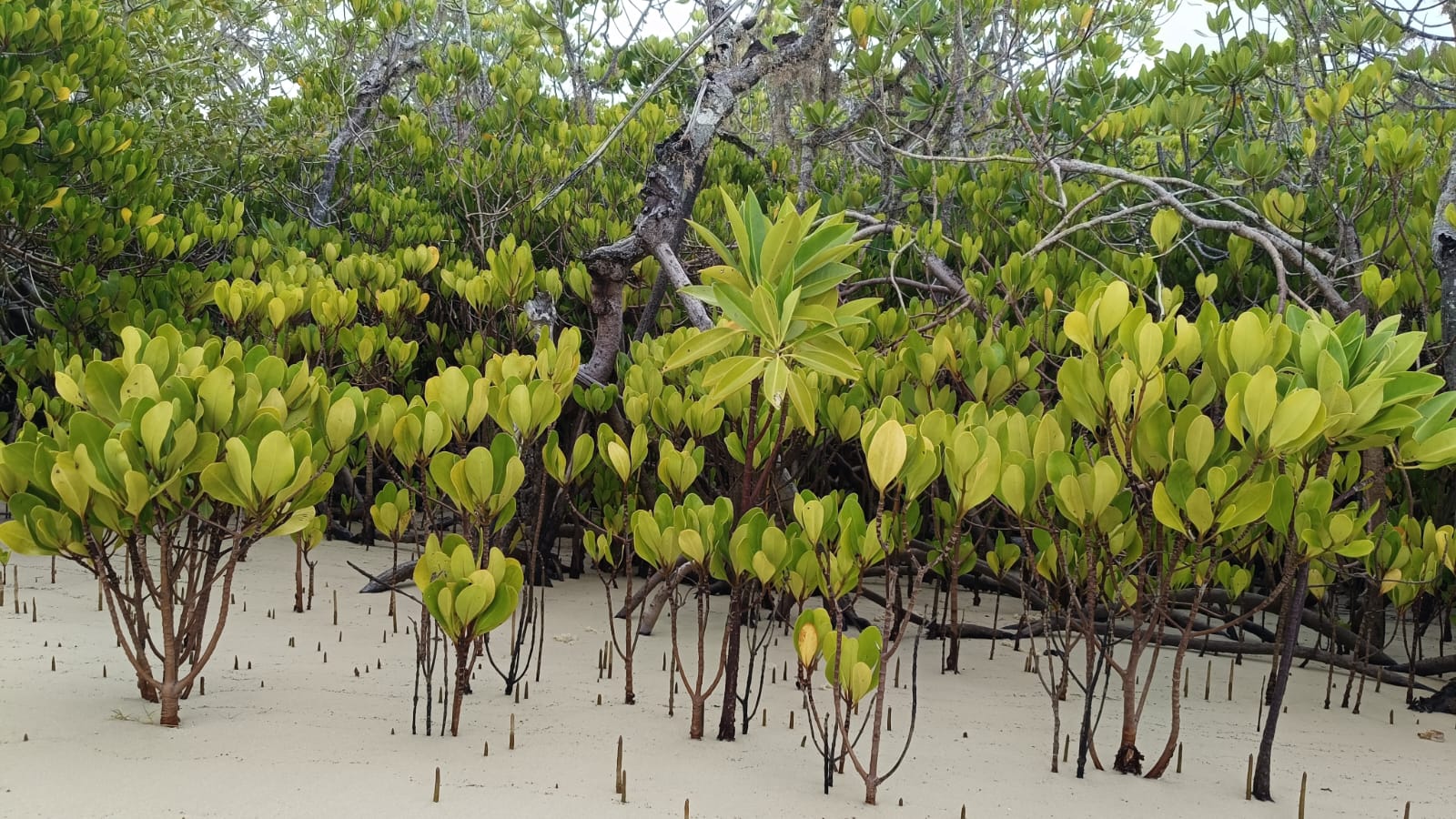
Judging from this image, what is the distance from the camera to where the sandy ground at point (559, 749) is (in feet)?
6.04

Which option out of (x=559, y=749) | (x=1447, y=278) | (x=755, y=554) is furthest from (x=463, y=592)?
(x=1447, y=278)

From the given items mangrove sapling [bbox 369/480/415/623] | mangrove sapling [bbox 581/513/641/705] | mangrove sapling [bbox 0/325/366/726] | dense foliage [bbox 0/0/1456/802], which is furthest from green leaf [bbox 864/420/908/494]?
mangrove sapling [bbox 369/480/415/623]

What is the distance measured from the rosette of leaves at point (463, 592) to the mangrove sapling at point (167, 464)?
0.31 metres

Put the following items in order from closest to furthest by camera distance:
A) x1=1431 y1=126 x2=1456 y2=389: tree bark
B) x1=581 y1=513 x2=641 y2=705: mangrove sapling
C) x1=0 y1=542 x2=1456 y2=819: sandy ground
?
x1=0 y1=542 x2=1456 y2=819: sandy ground, x1=581 y1=513 x2=641 y2=705: mangrove sapling, x1=1431 y1=126 x2=1456 y2=389: tree bark

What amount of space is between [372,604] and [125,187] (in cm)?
231

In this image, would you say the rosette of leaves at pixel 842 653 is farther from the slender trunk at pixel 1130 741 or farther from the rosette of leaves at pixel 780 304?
the slender trunk at pixel 1130 741

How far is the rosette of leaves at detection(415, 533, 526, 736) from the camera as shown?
198cm

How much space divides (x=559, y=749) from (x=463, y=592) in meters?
0.43

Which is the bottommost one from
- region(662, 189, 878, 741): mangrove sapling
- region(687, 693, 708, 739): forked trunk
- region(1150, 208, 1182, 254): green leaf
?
region(687, 693, 708, 739): forked trunk

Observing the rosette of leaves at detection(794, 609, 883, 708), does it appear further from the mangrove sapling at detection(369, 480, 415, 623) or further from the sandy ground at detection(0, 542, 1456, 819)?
the mangrove sapling at detection(369, 480, 415, 623)

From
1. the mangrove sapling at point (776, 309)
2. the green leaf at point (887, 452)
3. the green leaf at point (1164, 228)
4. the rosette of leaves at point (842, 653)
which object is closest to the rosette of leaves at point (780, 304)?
the mangrove sapling at point (776, 309)

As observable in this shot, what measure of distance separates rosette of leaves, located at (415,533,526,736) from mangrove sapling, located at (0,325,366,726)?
1.03ft

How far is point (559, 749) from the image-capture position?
2.14m

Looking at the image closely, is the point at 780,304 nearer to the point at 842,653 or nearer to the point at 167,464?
the point at 842,653
